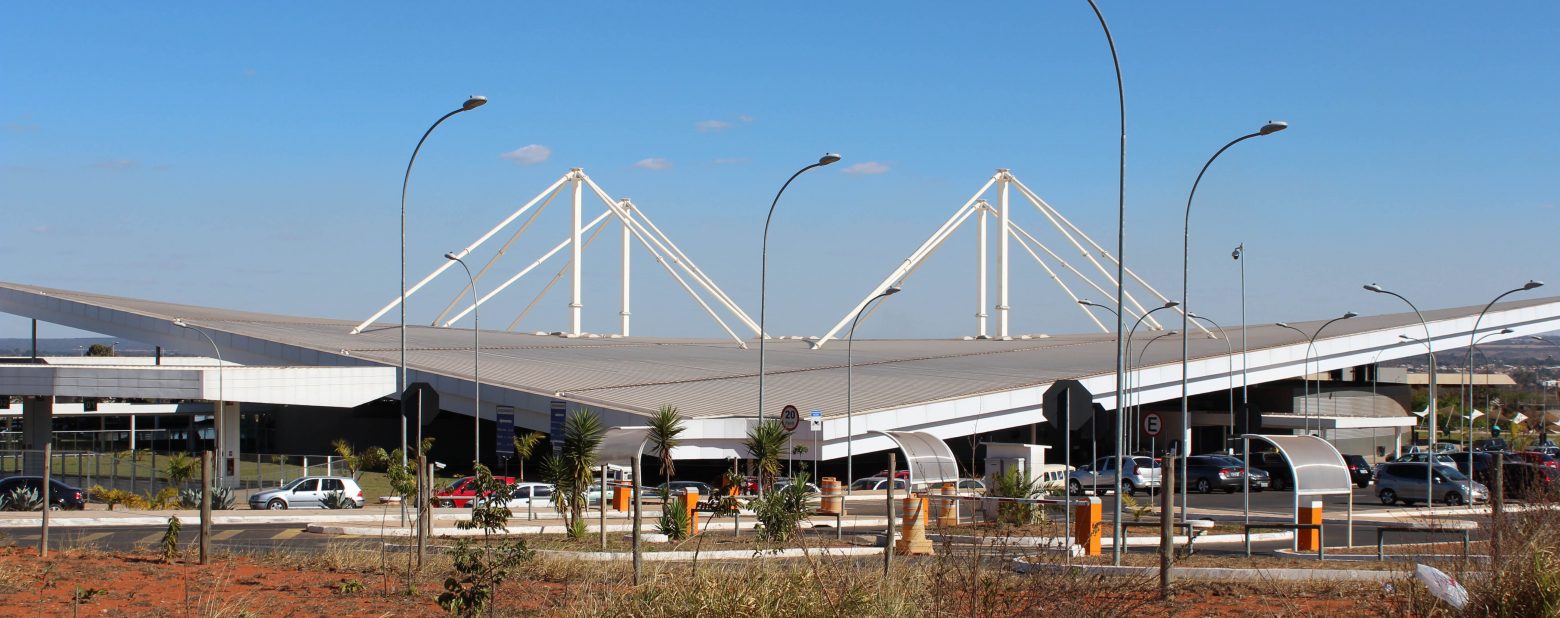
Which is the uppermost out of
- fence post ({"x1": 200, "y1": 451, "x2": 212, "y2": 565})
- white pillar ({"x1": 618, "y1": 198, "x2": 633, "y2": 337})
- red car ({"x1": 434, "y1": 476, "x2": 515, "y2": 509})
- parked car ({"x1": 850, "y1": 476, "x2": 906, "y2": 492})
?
white pillar ({"x1": 618, "y1": 198, "x2": 633, "y2": 337})

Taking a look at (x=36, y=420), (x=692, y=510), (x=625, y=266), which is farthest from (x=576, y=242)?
(x=692, y=510)

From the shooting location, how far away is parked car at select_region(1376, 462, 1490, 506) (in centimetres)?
3834

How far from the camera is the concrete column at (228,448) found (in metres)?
37.4

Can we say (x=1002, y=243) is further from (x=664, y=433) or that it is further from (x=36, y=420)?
(x=36, y=420)

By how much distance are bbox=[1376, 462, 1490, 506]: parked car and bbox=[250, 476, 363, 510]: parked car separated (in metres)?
27.4

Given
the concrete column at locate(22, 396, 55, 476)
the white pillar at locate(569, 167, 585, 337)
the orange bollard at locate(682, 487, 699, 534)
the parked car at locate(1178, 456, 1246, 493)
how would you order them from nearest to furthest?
the orange bollard at locate(682, 487, 699, 534) → the parked car at locate(1178, 456, 1246, 493) → the concrete column at locate(22, 396, 55, 476) → the white pillar at locate(569, 167, 585, 337)

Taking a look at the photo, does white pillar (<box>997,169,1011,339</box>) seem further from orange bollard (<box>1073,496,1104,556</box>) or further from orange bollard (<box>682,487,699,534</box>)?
orange bollard (<box>1073,496,1104,556</box>)

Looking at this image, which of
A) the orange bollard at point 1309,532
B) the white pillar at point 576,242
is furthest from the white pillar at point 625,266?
the orange bollard at point 1309,532

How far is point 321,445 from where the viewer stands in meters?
59.8

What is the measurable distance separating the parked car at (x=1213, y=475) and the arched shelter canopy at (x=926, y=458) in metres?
15.4

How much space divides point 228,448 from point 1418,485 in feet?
114

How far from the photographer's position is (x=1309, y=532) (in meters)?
22.7

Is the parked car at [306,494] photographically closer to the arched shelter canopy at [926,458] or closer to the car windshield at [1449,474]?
the arched shelter canopy at [926,458]

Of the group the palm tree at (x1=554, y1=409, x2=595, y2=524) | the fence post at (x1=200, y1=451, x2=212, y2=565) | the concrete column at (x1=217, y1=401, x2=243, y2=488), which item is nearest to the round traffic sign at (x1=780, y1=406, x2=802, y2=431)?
the palm tree at (x1=554, y1=409, x2=595, y2=524)
